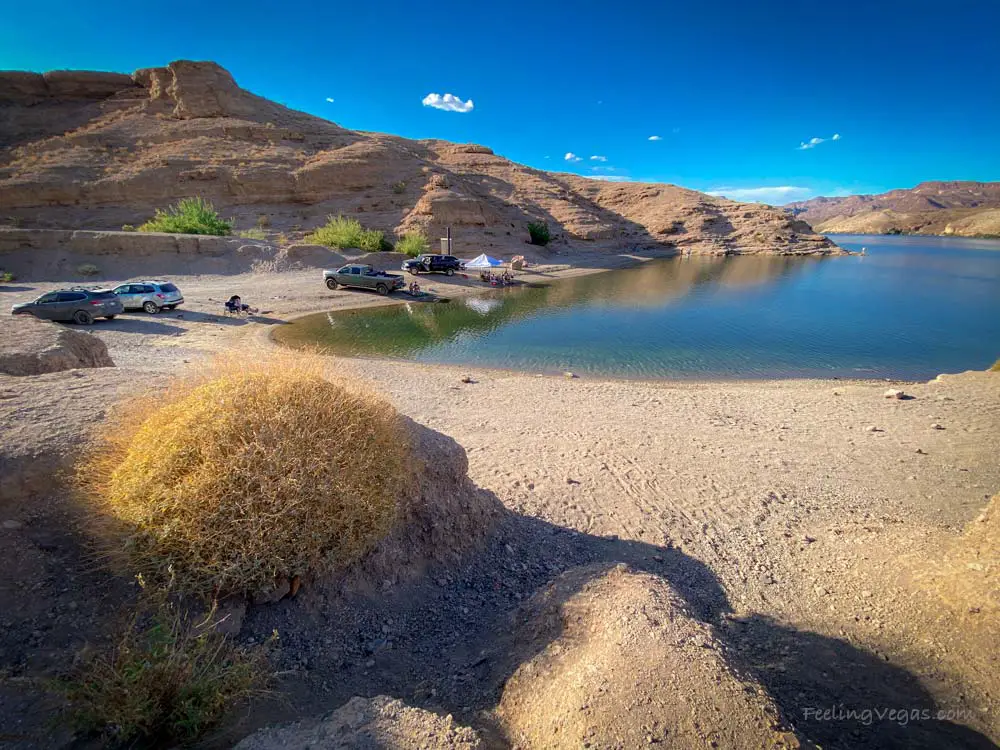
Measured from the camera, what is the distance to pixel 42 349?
301 inches

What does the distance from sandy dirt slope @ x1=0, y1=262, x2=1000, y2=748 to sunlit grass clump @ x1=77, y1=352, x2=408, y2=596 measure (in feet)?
1.44

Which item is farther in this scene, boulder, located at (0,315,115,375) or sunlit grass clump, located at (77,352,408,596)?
boulder, located at (0,315,115,375)

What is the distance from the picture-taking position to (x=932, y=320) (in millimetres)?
25672

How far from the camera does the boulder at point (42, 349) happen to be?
23.2 feet

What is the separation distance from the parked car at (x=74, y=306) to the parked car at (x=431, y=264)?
64.0 ft

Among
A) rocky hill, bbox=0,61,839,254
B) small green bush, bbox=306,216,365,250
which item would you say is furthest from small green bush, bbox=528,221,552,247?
small green bush, bbox=306,216,365,250

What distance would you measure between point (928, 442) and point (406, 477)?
35.5ft

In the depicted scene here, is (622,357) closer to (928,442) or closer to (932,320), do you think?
(928,442)

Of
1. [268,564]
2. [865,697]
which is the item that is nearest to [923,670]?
[865,697]

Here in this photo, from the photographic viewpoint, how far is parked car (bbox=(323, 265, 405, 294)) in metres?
29.2

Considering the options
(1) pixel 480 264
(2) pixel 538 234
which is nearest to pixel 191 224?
(1) pixel 480 264

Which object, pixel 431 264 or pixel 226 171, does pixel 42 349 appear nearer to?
pixel 431 264

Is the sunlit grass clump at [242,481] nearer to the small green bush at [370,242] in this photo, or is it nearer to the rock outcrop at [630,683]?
the rock outcrop at [630,683]

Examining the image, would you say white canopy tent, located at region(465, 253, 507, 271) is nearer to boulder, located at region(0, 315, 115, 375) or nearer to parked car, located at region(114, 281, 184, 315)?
parked car, located at region(114, 281, 184, 315)
